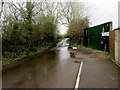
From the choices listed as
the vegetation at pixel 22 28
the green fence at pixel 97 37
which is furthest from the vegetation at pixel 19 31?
the green fence at pixel 97 37

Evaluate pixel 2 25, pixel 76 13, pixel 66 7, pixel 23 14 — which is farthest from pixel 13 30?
pixel 66 7

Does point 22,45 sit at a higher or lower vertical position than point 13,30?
lower

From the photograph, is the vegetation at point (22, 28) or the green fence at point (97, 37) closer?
the vegetation at point (22, 28)

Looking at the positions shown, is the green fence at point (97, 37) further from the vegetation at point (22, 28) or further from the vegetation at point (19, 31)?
the vegetation at point (19, 31)

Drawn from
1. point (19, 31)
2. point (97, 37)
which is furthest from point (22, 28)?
point (97, 37)

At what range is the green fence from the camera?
15.6 metres

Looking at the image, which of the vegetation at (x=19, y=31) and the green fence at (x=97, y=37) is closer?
the vegetation at (x=19, y=31)

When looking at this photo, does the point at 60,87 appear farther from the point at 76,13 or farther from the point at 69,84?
the point at 76,13

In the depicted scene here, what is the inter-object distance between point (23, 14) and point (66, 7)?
60.4ft

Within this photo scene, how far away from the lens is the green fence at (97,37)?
1557 centimetres

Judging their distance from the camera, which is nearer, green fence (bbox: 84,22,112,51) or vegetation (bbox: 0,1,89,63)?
vegetation (bbox: 0,1,89,63)

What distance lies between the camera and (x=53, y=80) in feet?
19.7

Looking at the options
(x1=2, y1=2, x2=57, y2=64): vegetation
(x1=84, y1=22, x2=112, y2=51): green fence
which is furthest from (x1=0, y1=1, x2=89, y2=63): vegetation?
(x1=84, y1=22, x2=112, y2=51): green fence

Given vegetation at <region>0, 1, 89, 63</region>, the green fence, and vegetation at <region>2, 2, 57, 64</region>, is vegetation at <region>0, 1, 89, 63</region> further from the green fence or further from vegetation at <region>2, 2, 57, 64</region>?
the green fence
